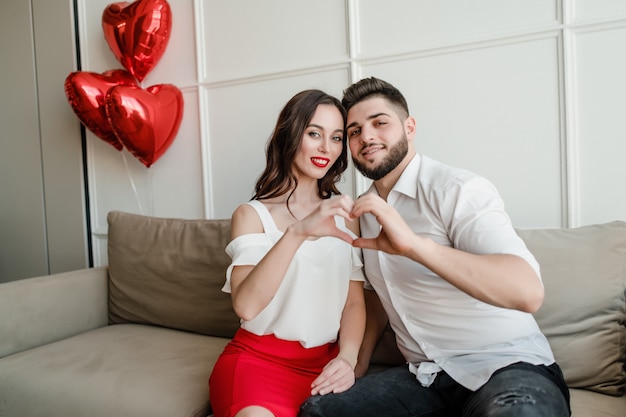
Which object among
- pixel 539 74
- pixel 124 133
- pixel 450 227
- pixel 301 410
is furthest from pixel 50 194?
pixel 539 74

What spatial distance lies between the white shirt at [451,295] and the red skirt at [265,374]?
12.1 inches

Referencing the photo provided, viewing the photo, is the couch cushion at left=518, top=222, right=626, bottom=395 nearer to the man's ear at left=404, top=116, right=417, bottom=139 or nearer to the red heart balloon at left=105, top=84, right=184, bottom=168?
the man's ear at left=404, top=116, right=417, bottom=139

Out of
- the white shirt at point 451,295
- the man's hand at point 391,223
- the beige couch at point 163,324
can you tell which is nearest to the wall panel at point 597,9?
the beige couch at point 163,324

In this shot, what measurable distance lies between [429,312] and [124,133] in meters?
1.74

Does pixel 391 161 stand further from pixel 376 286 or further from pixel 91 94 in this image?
pixel 91 94

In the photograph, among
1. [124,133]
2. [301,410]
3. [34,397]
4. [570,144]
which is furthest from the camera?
[124,133]

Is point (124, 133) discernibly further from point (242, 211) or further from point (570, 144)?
point (570, 144)

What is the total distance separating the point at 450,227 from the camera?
4.14 feet

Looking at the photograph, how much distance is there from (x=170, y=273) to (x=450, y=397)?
1.32 m

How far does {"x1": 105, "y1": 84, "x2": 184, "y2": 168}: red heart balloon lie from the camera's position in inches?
87.2

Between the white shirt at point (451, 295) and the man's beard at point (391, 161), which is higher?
the man's beard at point (391, 161)

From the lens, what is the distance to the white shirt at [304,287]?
4.61 ft

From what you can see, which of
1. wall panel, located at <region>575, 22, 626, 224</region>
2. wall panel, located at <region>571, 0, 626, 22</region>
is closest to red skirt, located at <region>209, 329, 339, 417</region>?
wall panel, located at <region>575, 22, 626, 224</region>

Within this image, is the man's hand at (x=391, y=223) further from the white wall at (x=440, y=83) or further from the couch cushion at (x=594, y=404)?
the white wall at (x=440, y=83)
